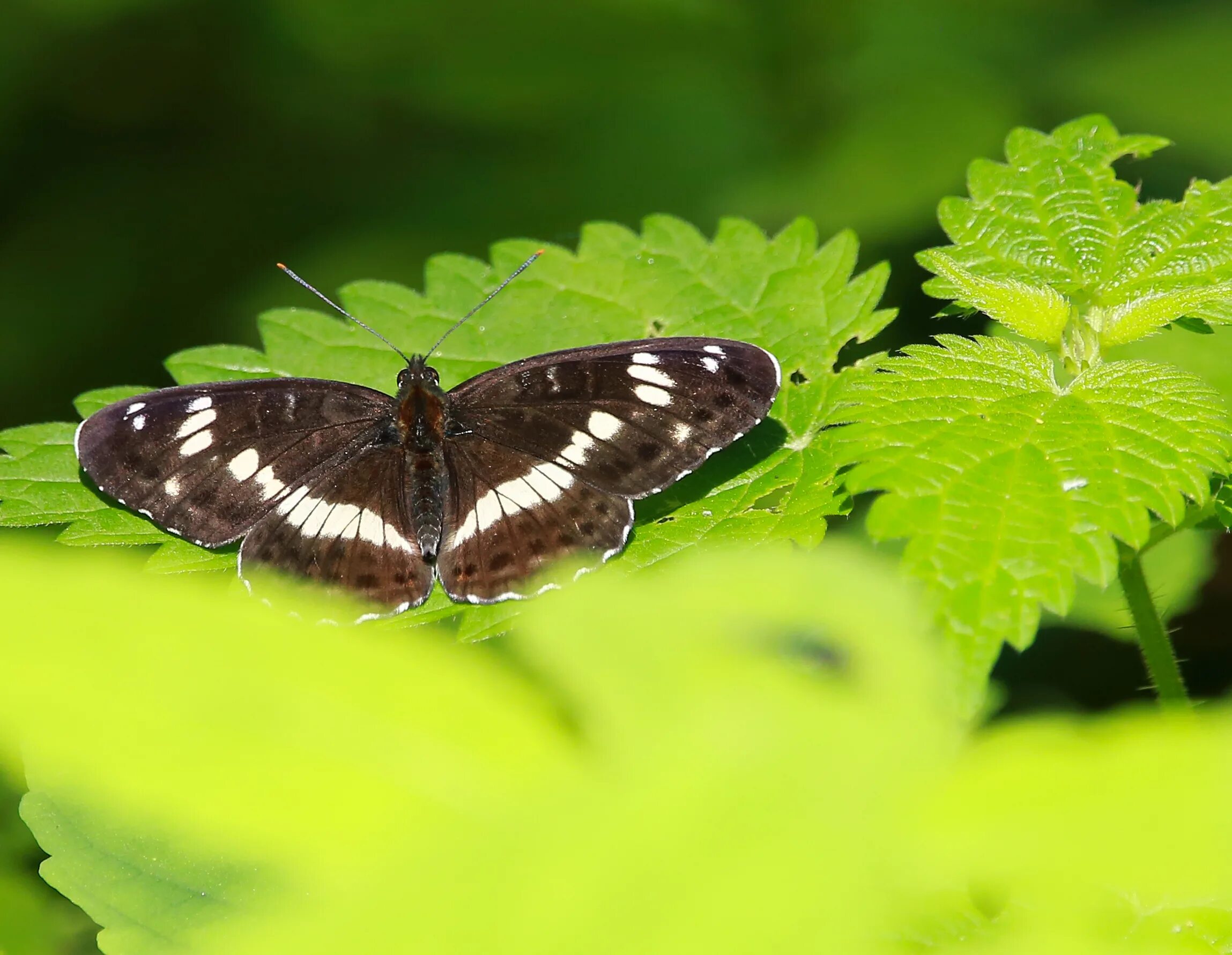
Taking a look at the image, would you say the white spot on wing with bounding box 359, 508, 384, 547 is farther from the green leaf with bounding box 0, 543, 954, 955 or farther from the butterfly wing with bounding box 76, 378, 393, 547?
the green leaf with bounding box 0, 543, 954, 955

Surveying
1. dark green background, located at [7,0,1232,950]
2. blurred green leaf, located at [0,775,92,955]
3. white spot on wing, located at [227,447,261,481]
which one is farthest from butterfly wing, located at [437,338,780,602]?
dark green background, located at [7,0,1232,950]

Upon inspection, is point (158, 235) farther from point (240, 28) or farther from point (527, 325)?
Answer: point (527, 325)

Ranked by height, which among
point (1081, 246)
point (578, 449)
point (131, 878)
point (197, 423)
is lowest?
point (131, 878)

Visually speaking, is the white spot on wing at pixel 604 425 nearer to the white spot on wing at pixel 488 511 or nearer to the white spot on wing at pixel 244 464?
the white spot on wing at pixel 488 511

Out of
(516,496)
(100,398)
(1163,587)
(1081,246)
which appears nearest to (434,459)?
(516,496)

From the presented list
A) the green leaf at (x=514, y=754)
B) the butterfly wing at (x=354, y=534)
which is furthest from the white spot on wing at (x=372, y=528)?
the green leaf at (x=514, y=754)

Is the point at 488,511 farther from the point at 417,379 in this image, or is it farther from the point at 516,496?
the point at 417,379
